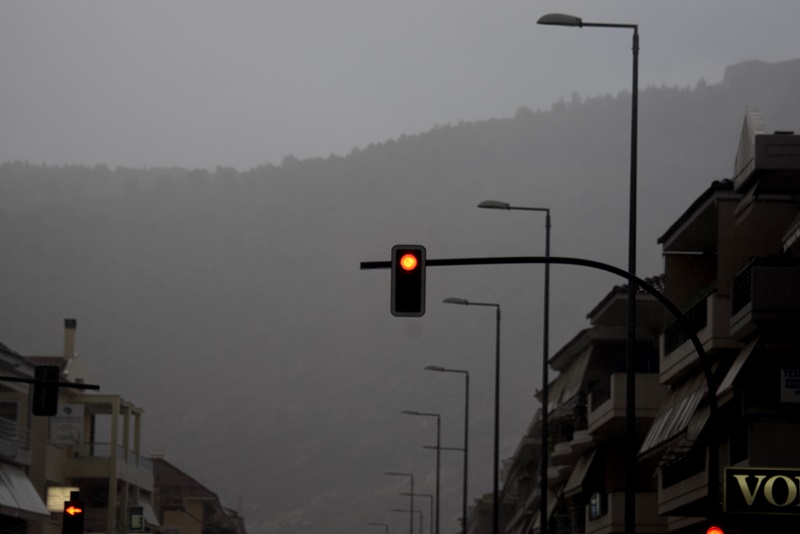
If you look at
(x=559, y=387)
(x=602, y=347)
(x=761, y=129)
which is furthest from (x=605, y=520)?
(x=761, y=129)

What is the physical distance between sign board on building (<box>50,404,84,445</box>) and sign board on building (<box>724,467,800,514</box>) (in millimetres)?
48430

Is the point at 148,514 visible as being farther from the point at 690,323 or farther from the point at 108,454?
the point at 690,323

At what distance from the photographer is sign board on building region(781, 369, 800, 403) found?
34.4 m

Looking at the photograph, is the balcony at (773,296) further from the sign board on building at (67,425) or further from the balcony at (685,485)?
the sign board on building at (67,425)

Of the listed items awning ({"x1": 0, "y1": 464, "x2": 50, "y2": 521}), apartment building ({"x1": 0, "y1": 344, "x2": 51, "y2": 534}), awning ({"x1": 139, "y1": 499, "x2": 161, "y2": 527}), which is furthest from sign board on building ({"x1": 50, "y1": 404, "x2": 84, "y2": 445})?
awning ({"x1": 139, "y1": 499, "x2": 161, "y2": 527})

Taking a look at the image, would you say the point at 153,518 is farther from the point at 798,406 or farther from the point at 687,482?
the point at 798,406

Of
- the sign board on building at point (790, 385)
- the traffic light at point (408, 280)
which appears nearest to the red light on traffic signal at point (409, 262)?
the traffic light at point (408, 280)

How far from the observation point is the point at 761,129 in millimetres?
34500

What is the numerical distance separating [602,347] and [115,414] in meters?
→ 26.0

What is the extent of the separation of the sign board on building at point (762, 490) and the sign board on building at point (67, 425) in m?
48.4

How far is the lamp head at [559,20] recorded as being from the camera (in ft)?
94.6

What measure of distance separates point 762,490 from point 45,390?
12.7m

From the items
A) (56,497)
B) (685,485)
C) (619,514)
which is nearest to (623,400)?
(619,514)

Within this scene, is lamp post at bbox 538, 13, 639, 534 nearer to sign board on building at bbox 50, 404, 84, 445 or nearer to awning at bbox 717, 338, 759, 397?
awning at bbox 717, 338, 759, 397
